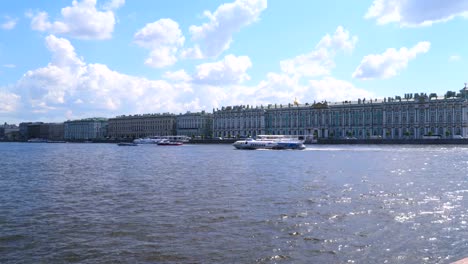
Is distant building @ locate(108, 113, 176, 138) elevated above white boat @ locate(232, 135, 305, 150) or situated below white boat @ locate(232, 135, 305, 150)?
above

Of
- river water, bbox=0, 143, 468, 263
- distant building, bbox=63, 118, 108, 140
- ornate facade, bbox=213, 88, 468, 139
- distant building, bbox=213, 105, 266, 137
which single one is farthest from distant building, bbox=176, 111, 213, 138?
river water, bbox=0, 143, 468, 263

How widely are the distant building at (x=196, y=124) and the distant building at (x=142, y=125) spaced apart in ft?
14.5

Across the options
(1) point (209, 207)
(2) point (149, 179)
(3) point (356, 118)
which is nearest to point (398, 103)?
(3) point (356, 118)

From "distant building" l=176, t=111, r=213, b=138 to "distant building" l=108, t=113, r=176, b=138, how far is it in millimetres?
4417

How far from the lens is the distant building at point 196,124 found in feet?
505

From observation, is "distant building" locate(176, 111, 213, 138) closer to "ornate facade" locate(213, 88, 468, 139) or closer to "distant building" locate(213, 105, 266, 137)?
"distant building" locate(213, 105, 266, 137)

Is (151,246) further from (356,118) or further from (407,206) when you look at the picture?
(356,118)

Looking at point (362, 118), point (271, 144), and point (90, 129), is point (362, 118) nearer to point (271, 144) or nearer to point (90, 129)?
point (271, 144)

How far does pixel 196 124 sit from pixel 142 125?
23642 mm

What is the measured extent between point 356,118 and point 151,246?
107 m

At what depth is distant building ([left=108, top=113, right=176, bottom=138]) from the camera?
16275 centimetres

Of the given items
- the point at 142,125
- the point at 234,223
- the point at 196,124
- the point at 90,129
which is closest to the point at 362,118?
the point at 196,124

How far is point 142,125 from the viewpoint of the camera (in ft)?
556

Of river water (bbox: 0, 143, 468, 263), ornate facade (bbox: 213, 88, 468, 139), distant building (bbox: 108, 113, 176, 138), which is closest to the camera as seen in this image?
river water (bbox: 0, 143, 468, 263)
